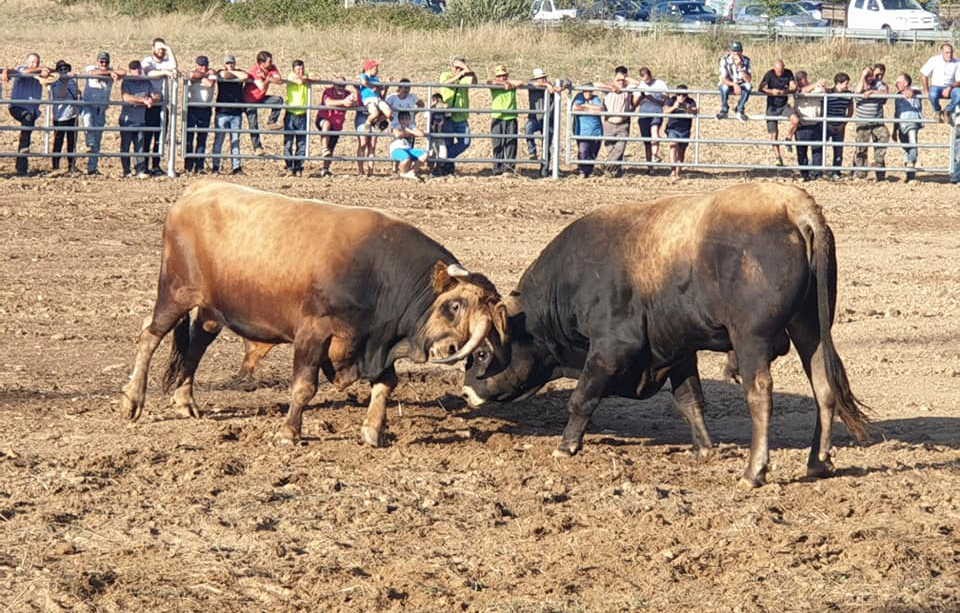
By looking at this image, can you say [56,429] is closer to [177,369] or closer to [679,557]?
[177,369]

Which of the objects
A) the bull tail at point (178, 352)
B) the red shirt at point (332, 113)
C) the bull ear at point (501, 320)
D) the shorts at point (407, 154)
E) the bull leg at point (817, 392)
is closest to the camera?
the bull leg at point (817, 392)

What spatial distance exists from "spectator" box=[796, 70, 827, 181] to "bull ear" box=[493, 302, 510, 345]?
13.1 meters

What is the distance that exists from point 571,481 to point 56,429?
3029mm

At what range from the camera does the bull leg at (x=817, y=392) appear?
805 cm

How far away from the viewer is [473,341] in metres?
8.41

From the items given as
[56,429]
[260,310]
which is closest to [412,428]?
[260,310]

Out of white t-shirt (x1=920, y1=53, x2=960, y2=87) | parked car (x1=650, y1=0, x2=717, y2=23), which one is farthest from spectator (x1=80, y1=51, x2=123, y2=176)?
parked car (x1=650, y1=0, x2=717, y2=23)

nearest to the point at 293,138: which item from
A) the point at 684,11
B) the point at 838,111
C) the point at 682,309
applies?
the point at 838,111

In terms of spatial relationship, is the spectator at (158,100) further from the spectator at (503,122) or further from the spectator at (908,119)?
the spectator at (908,119)

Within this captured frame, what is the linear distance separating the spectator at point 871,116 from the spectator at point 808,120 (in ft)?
1.82

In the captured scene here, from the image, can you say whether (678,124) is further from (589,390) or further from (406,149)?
(589,390)

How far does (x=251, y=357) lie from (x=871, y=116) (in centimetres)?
1351

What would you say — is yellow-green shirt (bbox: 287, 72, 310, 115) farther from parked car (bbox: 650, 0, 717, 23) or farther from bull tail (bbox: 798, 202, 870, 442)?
parked car (bbox: 650, 0, 717, 23)

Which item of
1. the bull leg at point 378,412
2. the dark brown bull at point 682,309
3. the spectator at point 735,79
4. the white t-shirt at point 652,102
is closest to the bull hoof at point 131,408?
the bull leg at point 378,412
